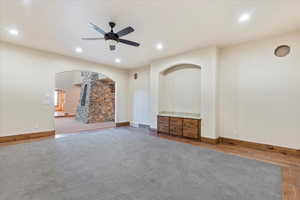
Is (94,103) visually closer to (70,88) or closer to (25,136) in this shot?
(25,136)

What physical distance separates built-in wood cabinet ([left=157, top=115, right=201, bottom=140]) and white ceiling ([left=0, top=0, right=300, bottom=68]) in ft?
8.27

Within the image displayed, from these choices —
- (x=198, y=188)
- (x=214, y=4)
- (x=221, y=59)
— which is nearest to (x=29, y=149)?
(x=198, y=188)

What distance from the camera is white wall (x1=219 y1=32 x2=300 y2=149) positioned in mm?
3473

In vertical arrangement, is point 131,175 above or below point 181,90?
below

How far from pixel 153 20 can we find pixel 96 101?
23.7 feet

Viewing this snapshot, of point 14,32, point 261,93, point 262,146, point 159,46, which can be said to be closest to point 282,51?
point 261,93

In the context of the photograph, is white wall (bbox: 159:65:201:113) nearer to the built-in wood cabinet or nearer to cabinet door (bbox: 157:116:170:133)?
cabinet door (bbox: 157:116:170:133)

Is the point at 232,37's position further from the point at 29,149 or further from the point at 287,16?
the point at 29,149

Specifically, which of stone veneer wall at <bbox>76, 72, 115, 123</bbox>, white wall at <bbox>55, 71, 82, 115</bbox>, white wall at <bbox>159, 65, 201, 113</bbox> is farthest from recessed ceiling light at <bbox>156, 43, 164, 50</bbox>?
white wall at <bbox>55, 71, 82, 115</bbox>

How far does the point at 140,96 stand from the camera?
726cm

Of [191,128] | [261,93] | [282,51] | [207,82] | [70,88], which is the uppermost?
[282,51]

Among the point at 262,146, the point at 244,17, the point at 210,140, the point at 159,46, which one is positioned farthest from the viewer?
the point at 159,46

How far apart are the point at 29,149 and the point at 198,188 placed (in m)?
4.14

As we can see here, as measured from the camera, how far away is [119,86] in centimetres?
743
